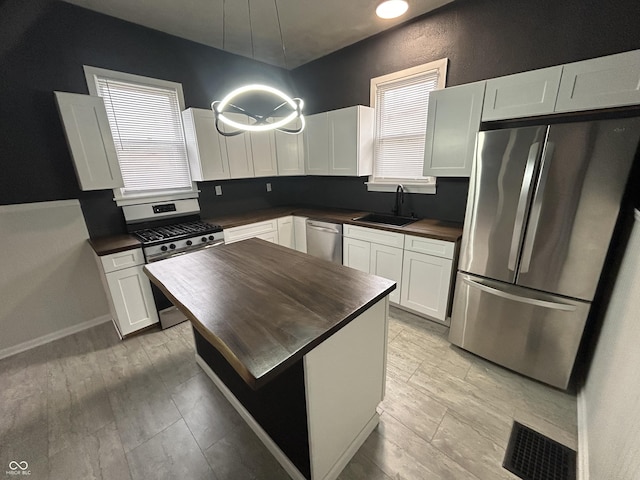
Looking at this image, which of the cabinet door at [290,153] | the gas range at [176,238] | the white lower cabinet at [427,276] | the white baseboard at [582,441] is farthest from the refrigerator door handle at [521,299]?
the cabinet door at [290,153]

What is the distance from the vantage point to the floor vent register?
1301mm

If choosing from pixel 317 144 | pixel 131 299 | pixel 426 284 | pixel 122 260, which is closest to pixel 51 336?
pixel 131 299

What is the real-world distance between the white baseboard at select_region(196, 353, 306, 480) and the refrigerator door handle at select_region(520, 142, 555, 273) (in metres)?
1.86

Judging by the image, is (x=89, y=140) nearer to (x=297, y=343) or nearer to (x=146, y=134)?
(x=146, y=134)

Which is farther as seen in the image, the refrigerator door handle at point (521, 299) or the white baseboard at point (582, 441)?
the refrigerator door handle at point (521, 299)

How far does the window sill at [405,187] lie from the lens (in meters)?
2.82

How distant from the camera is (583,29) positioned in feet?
6.08

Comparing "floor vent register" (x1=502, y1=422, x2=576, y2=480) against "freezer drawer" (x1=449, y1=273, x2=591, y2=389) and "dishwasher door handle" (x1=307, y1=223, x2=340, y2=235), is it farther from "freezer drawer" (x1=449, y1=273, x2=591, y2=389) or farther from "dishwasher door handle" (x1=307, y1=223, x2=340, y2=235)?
"dishwasher door handle" (x1=307, y1=223, x2=340, y2=235)

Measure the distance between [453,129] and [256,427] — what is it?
274cm

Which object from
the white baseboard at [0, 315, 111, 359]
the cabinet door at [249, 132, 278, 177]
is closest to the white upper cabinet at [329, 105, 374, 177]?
the cabinet door at [249, 132, 278, 177]

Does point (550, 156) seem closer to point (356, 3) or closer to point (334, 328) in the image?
point (334, 328)

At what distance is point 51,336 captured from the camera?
2.45 meters

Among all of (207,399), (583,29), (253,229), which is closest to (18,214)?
(253,229)

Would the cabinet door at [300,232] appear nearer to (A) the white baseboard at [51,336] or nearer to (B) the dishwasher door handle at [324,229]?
(B) the dishwasher door handle at [324,229]
